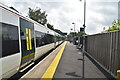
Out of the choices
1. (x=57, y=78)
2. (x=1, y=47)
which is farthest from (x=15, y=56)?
(x=57, y=78)

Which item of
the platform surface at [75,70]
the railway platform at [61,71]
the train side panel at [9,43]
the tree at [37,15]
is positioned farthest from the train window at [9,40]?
the tree at [37,15]

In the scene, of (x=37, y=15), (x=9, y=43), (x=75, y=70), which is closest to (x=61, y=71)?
(x=75, y=70)

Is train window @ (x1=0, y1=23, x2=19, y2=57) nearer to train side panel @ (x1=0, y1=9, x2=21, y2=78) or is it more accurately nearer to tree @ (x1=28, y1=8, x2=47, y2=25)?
train side panel @ (x1=0, y1=9, x2=21, y2=78)

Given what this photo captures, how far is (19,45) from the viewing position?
5.73m

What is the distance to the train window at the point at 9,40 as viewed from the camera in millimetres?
4449

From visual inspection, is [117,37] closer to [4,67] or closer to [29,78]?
[29,78]

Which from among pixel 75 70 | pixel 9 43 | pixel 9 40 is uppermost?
pixel 9 40

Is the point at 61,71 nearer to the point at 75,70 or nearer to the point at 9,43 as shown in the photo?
the point at 75,70

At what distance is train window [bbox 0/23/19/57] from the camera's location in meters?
4.45

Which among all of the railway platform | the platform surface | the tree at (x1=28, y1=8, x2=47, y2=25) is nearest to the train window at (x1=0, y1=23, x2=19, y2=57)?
the railway platform

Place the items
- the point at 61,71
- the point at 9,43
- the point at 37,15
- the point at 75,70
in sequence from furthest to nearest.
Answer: the point at 37,15 < the point at 75,70 < the point at 61,71 < the point at 9,43

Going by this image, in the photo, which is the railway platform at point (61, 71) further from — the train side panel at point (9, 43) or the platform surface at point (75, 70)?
the train side panel at point (9, 43)

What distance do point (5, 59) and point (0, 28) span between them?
3.81 ft

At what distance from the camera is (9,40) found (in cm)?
484
